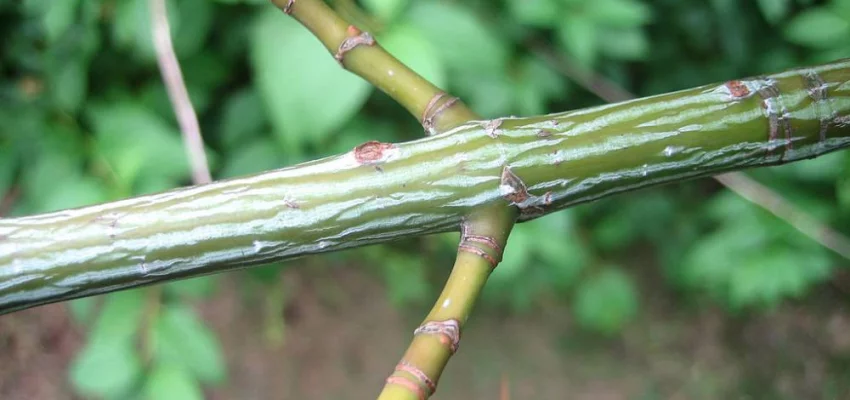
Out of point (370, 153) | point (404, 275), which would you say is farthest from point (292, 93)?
point (404, 275)

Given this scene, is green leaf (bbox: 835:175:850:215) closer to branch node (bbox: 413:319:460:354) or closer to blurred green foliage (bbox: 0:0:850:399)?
blurred green foliage (bbox: 0:0:850:399)

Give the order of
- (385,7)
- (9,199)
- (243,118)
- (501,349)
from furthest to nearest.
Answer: (501,349) → (9,199) → (243,118) → (385,7)

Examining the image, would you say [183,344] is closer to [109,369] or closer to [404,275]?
[109,369]

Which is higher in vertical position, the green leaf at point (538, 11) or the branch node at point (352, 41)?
the green leaf at point (538, 11)

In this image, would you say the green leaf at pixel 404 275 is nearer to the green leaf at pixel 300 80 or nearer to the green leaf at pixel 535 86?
the green leaf at pixel 535 86

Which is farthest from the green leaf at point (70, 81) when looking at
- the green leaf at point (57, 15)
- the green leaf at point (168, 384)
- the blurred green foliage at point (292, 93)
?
the green leaf at point (168, 384)
